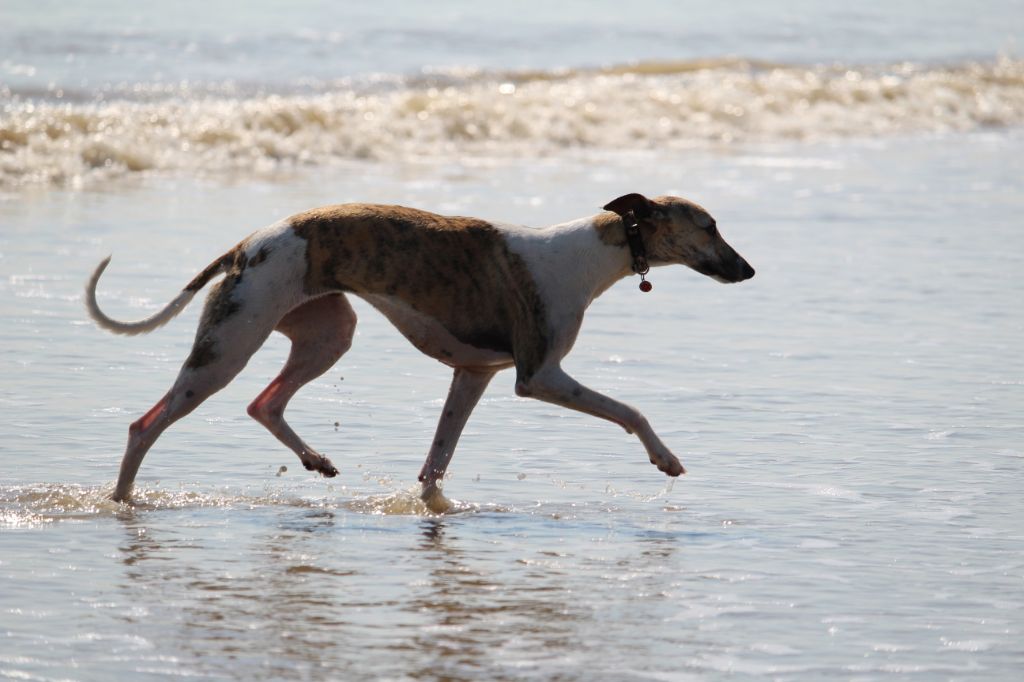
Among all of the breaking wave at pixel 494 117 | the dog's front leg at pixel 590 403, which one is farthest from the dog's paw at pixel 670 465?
the breaking wave at pixel 494 117

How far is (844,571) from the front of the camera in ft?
22.2

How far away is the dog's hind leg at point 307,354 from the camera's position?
7930 mm

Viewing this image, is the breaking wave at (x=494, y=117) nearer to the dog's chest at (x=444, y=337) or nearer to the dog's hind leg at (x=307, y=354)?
the dog's hind leg at (x=307, y=354)

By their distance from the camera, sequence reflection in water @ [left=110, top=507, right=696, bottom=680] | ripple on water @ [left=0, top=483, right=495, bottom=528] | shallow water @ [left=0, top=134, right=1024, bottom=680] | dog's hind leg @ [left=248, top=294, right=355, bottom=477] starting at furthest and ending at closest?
dog's hind leg @ [left=248, top=294, right=355, bottom=477] → ripple on water @ [left=0, top=483, right=495, bottom=528] → shallow water @ [left=0, top=134, right=1024, bottom=680] → reflection in water @ [left=110, top=507, right=696, bottom=680]

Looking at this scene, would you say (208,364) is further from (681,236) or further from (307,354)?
(681,236)

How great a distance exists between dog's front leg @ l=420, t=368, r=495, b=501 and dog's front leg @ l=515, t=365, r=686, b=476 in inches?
17.3

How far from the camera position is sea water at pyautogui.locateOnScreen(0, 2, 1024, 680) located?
19.5 feet

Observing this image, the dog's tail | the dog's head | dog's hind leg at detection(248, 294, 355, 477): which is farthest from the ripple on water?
the dog's head

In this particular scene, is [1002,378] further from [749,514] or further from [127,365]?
[127,365]

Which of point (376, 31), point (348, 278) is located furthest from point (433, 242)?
point (376, 31)

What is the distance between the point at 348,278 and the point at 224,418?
81.2 inches

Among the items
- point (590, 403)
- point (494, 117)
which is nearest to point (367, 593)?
point (590, 403)

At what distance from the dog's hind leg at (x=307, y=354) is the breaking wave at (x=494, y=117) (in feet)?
33.3

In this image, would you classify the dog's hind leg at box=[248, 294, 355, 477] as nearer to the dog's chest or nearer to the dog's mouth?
the dog's chest
